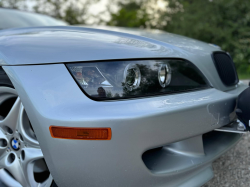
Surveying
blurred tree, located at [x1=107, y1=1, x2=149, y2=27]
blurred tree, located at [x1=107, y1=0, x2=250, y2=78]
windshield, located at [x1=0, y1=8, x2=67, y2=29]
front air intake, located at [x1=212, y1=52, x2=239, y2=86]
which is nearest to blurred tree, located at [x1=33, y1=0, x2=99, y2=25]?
blurred tree, located at [x1=107, y1=1, x2=149, y2=27]

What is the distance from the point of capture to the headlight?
1.17m

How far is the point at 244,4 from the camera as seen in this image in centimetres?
689

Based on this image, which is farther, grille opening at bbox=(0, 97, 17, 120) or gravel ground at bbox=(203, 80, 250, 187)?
gravel ground at bbox=(203, 80, 250, 187)

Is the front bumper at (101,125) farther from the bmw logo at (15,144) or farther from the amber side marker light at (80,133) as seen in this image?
the bmw logo at (15,144)

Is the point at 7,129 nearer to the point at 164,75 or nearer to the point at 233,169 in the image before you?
the point at 164,75

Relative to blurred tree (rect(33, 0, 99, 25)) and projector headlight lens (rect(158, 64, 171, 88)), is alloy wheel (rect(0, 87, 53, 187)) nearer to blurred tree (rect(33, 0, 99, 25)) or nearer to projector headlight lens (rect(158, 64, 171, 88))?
projector headlight lens (rect(158, 64, 171, 88))

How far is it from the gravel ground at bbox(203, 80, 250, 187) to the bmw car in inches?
13.4

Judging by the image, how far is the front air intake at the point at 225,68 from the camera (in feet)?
5.46

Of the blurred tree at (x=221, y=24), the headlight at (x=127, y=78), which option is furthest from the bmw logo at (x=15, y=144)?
the blurred tree at (x=221, y=24)

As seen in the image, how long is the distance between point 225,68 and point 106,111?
43.8 inches

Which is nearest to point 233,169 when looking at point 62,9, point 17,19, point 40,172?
point 40,172

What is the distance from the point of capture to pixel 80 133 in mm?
1078

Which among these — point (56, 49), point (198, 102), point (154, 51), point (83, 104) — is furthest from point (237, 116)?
point (56, 49)

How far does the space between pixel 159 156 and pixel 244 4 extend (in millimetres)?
7147
